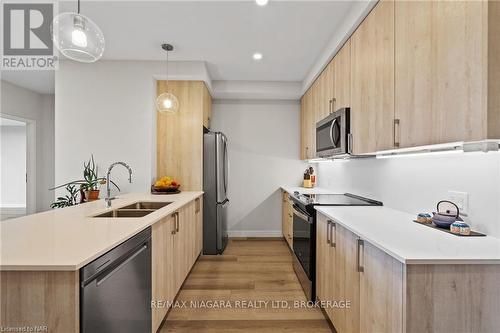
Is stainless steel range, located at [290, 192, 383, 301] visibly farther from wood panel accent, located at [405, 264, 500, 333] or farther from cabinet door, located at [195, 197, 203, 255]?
cabinet door, located at [195, 197, 203, 255]

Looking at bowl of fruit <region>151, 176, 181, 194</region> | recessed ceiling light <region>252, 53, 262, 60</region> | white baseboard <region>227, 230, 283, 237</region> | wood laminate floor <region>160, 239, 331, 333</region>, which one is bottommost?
wood laminate floor <region>160, 239, 331, 333</region>

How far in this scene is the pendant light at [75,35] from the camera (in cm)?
150

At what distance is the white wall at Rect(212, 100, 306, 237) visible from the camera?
4578 millimetres

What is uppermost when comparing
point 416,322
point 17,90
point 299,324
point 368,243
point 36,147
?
point 17,90

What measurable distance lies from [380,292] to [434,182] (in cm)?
86

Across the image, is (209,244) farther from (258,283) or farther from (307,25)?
(307,25)

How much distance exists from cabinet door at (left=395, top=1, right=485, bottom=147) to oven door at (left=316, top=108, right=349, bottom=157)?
746 mm

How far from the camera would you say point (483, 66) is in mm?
990

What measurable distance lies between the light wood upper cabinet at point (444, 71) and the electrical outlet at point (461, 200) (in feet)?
1.27

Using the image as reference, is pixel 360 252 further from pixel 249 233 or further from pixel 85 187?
pixel 249 233

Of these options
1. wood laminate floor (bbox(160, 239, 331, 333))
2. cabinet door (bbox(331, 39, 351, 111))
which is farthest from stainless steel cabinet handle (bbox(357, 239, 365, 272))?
cabinet door (bbox(331, 39, 351, 111))

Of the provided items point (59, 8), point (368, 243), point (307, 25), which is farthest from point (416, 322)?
point (59, 8)

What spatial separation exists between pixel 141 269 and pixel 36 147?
4.98 m

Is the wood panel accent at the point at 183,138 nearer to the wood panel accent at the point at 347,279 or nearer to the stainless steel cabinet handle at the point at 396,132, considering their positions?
the wood panel accent at the point at 347,279
